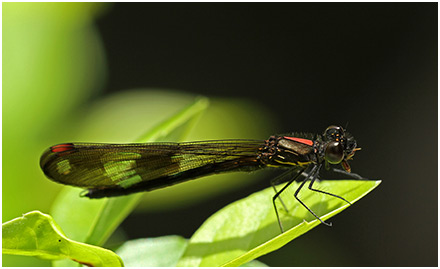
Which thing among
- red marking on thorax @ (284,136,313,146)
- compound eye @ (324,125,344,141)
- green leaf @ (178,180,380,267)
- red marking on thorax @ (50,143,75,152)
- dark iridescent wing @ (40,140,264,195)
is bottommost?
green leaf @ (178,180,380,267)

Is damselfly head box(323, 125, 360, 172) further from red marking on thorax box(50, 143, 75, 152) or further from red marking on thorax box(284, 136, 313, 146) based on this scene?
red marking on thorax box(50, 143, 75, 152)

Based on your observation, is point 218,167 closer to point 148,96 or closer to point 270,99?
point 148,96

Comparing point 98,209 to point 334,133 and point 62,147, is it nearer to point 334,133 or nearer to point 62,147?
point 62,147

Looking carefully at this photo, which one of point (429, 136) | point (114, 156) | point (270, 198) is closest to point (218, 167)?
point (114, 156)

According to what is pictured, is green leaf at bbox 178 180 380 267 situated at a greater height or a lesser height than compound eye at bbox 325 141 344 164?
lesser

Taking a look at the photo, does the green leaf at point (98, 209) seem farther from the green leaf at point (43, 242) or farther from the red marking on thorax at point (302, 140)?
the red marking on thorax at point (302, 140)

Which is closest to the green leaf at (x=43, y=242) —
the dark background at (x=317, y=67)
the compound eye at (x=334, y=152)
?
the compound eye at (x=334, y=152)

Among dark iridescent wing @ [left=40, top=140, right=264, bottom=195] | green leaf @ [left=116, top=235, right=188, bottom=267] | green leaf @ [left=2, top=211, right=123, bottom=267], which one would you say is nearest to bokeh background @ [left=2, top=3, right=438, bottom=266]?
dark iridescent wing @ [left=40, top=140, right=264, bottom=195]
